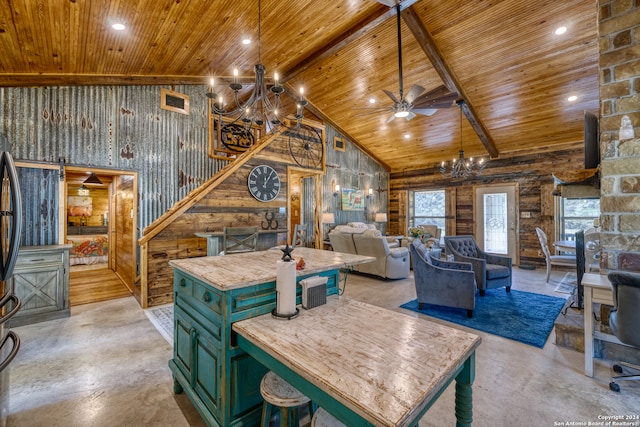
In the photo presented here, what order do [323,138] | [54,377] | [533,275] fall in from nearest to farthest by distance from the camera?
[54,377] → [533,275] → [323,138]

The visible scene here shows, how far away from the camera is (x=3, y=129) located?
12.2 ft

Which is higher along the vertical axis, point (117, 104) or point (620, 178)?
point (117, 104)

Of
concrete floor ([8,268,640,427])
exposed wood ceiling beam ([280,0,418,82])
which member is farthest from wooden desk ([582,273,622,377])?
exposed wood ceiling beam ([280,0,418,82])

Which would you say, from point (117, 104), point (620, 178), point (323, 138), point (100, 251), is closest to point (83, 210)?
point (100, 251)

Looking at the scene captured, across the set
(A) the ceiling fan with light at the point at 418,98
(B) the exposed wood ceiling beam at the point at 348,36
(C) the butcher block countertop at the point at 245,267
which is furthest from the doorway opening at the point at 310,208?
(C) the butcher block countertop at the point at 245,267

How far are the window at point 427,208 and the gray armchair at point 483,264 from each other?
13.3 feet

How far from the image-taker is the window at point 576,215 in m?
6.32

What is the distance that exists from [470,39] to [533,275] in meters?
5.07

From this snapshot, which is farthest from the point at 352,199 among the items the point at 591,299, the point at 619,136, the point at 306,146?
the point at 591,299

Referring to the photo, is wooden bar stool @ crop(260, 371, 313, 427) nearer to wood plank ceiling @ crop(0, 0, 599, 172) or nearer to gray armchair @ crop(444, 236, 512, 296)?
gray armchair @ crop(444, 236, 512, 296)

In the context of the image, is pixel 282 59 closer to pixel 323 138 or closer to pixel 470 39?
pixel 323 138

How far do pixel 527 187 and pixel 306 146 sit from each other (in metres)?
5.77

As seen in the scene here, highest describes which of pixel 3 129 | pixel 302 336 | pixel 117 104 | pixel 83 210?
pixel 117 104

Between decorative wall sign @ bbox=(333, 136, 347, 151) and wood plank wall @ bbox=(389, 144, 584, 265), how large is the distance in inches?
118
